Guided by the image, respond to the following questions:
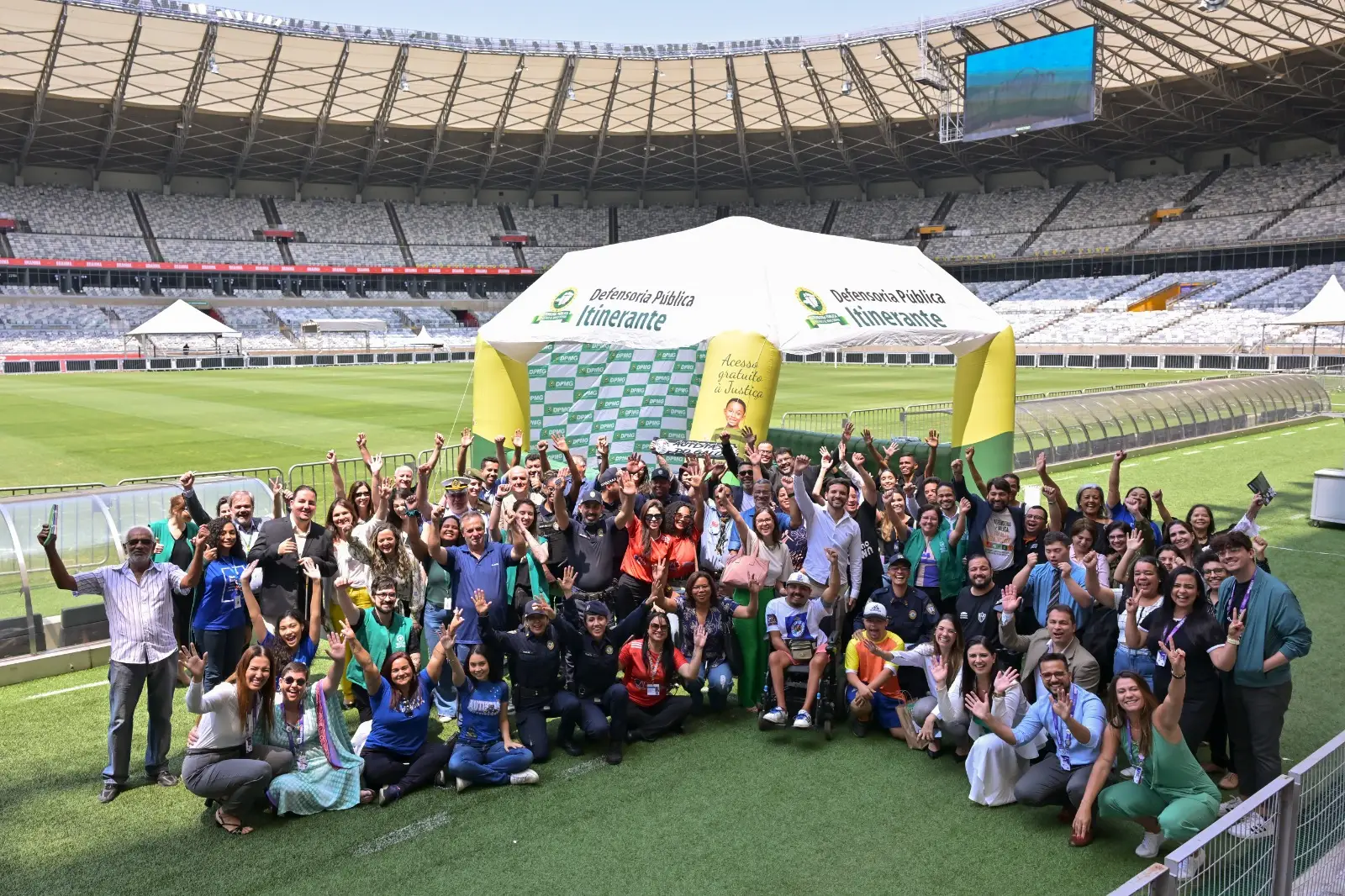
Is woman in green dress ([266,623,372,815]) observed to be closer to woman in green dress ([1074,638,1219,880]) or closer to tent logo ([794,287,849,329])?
woman in green dress ([1074,638,1219,880])

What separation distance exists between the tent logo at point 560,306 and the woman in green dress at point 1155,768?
8195 millimetres

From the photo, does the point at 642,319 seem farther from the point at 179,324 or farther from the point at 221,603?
the point at 179,324

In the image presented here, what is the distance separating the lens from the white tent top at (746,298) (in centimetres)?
1141

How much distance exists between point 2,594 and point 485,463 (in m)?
4.99

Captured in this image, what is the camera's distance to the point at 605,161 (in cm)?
7694

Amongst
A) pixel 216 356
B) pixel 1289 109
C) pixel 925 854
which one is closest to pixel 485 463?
pixel 925 854

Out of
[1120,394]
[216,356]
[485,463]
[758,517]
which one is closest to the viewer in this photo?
[758,517]

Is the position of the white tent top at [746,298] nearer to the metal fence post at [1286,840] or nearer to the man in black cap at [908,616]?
the man in black cap at [908,616]

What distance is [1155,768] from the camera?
589cm

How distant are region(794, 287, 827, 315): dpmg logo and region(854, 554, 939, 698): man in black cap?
448 cm

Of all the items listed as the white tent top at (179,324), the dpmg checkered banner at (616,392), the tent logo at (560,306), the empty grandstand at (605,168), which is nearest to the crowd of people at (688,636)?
the tent logo at (560,306)

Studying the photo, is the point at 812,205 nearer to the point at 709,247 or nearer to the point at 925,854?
the point at 709,247

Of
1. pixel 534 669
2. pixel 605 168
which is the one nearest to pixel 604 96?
pixel 605 168

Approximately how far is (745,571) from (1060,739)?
9.03 feet
